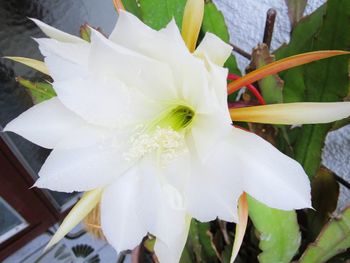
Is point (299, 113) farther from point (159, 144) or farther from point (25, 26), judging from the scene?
point (25, 26)

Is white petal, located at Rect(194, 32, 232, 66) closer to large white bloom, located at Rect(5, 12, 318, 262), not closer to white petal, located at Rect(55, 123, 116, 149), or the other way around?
large white bloom, located at Rect(5, 12, 318, 262)

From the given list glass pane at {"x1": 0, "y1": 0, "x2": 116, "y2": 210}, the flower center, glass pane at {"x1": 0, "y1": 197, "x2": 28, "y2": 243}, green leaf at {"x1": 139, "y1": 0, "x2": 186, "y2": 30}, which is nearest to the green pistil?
the flower center

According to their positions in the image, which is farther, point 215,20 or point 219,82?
point 215,20

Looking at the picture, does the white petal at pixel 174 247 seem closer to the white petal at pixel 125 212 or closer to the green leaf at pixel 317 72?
the white petal at pixel 125 212

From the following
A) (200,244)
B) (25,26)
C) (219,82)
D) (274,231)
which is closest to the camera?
(219,82)

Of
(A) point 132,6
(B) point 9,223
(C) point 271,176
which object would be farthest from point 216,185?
(B) point 9,223

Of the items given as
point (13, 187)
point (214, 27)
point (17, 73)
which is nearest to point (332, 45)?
point (214, 27)

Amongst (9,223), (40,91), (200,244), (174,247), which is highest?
(40,91)

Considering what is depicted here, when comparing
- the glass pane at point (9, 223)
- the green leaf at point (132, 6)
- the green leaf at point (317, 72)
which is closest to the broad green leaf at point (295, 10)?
the green leaf at point (317, 72)
